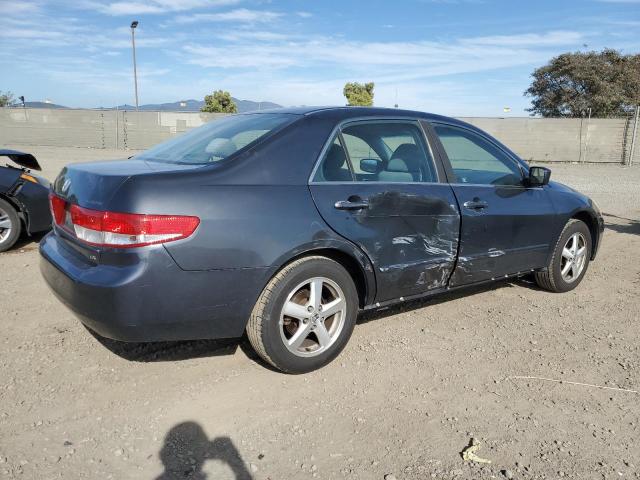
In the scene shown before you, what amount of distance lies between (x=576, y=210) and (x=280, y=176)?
315cm

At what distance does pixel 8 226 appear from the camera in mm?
6113

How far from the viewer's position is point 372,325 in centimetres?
418

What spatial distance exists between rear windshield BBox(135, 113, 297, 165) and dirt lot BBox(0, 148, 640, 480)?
Answer: 1295mm

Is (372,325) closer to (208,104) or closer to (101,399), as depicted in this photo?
(101,399)

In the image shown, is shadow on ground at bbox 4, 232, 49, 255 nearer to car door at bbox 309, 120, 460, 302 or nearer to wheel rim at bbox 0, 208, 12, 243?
wheel rim at bbox 0, 208, 12, 243

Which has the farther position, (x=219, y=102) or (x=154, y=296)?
(x=219, y=102)

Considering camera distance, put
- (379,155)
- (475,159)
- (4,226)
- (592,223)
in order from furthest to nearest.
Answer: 1. (4,226)
2. (592,223)
3. (475,159)
4. (379,155)

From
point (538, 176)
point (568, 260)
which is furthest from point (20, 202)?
point (568, 260)

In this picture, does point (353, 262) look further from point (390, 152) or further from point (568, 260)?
point (568, 260)

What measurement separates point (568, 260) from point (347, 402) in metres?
3.03

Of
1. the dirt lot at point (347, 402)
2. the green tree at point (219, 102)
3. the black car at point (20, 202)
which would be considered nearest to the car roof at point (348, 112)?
the dirt lot at point (347, 402)

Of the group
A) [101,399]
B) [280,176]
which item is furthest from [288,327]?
[101,399]

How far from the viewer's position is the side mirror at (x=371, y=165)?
143 inches

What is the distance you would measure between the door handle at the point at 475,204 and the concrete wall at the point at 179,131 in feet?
67.8
